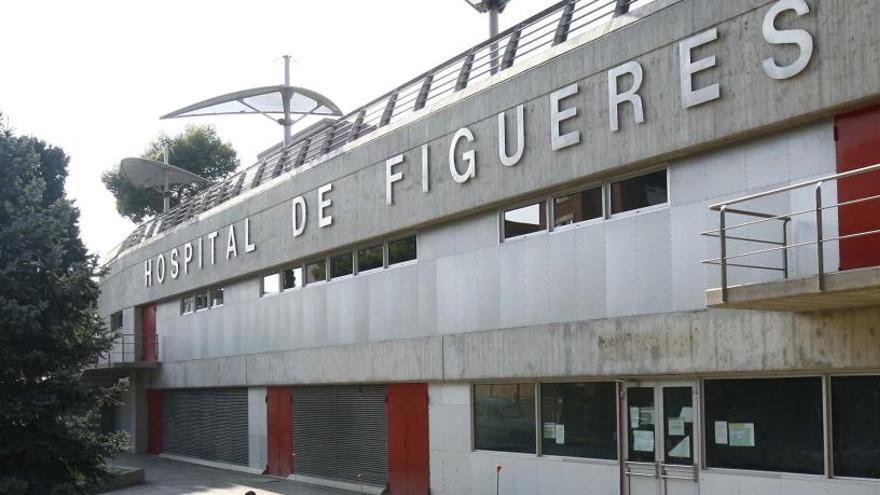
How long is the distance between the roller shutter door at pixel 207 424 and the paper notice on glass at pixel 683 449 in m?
15.4

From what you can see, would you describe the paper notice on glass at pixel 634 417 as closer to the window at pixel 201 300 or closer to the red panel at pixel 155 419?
the window at pixel 201 300

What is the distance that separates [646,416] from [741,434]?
1.60 m

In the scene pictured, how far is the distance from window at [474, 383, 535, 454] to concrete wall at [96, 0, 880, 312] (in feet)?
10.2

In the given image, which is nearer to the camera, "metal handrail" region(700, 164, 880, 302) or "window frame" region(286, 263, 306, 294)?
"metal handrail" region(700, 164, 880, 302)

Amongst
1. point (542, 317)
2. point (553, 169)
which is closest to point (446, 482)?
point (542, 317)

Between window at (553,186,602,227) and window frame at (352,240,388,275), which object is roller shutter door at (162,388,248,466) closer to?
window frame at (352,240,388,275)

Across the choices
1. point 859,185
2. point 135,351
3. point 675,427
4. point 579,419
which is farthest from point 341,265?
point 135,351

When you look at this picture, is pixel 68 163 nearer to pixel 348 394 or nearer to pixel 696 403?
pixel 348 394

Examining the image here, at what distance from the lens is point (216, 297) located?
28219mm

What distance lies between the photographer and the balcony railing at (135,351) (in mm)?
33281

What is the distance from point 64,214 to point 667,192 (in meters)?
9.86

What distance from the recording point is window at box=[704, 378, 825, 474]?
11273 millimetres

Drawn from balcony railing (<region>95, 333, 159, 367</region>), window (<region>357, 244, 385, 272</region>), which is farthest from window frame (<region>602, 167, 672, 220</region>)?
balcony railing (<region>95, 333, 159, 367</region>)

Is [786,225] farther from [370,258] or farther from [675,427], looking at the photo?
[370,258]
